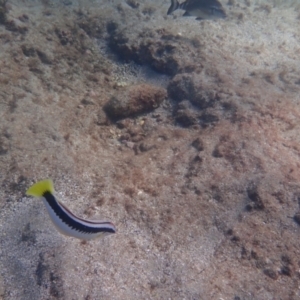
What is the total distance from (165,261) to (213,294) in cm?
52

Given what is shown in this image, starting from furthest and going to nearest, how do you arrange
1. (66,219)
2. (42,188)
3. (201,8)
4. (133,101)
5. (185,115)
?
(201,8), (133,101), (185,115), (66,219), (42,188)

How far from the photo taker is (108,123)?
4.62m

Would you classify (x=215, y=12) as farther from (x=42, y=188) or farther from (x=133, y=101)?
(x=42, y=188)

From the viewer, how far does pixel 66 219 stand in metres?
2.04

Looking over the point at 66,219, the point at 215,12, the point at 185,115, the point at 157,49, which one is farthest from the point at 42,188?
the point at 215,12

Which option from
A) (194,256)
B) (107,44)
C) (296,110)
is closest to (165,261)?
(194,256)

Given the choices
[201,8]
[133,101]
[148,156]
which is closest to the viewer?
[148,156]

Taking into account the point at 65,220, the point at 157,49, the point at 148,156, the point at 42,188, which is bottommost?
the point at 148,156

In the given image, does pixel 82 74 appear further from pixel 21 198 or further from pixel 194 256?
pixel 194 256

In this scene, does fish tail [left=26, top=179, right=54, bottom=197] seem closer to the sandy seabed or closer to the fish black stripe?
the fish black stripe

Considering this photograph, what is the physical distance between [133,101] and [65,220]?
299cm

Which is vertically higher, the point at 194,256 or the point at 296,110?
the point at 296,110

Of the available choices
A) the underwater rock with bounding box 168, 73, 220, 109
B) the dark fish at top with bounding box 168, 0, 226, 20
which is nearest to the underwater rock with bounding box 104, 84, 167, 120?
the underwater rock with bounding box 168, 73, 220, 109

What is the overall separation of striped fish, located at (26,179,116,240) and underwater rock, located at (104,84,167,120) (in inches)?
Answer: 109
